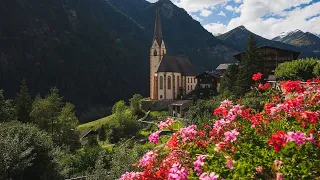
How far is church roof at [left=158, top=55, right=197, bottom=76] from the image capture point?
236 feet

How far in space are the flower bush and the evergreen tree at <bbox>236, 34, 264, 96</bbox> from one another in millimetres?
36369

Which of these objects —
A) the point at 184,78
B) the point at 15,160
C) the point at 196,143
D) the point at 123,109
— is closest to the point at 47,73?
the point at 184,78

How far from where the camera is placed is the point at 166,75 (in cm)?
7119

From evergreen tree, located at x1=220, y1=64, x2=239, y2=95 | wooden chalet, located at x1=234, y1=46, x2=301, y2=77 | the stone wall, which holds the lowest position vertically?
the stone wall

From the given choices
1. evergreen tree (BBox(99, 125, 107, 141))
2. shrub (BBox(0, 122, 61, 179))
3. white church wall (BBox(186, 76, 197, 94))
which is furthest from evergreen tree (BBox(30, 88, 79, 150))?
white church wall (BBox(186, 76, 197, 94))

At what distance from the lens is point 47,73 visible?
162125 mm

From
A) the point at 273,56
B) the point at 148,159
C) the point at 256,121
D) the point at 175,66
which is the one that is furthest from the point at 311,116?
the point at 175,66

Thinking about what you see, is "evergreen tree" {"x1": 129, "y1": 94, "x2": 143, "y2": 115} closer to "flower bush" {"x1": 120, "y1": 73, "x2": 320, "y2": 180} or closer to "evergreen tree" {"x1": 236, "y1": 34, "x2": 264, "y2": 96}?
"evergreen tree" {"x1": 236, "y1": 34, "x2": 264, "y2": 96}

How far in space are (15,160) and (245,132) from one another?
16436mm

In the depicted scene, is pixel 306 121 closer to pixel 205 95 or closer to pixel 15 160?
pixel 15 160

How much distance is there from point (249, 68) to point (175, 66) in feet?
111

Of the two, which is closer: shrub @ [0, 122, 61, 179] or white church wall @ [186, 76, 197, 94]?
shrub @ [0, 122, 61, 179]

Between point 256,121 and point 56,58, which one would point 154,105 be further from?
point 56,58

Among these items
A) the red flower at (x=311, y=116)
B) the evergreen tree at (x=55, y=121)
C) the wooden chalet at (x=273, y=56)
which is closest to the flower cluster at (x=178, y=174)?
the red flower at (x=311, y=116)
